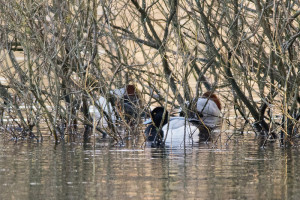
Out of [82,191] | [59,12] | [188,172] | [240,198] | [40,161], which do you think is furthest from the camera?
[59,12]

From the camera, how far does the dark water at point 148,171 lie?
698 centimetres

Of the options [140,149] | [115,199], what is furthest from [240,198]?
[140,149]

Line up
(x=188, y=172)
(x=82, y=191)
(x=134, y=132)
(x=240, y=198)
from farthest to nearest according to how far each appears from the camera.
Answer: (x=134, y=132) < (x=188, y=172) < (x=82, y=191) < (x=240, y=198)

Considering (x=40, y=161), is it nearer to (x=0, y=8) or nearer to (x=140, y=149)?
(x=140, y=149)

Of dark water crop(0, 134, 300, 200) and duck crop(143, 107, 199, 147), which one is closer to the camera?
dark water crop(0, 134, 300, 200)

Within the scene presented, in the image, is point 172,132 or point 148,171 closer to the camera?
point 148,171

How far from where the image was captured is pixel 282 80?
10773mm

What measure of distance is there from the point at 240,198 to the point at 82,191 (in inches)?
54.5

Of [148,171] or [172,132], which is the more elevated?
[172,132]

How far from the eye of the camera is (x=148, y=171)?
8414 millimetres

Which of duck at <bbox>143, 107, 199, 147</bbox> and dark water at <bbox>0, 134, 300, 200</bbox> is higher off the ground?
duck at <bbox>143, 107, 199, 147</bbox>

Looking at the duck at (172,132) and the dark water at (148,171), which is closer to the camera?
the dark water at (148,171)

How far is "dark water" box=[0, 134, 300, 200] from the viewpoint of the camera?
6.98m

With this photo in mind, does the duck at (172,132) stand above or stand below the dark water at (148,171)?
above
